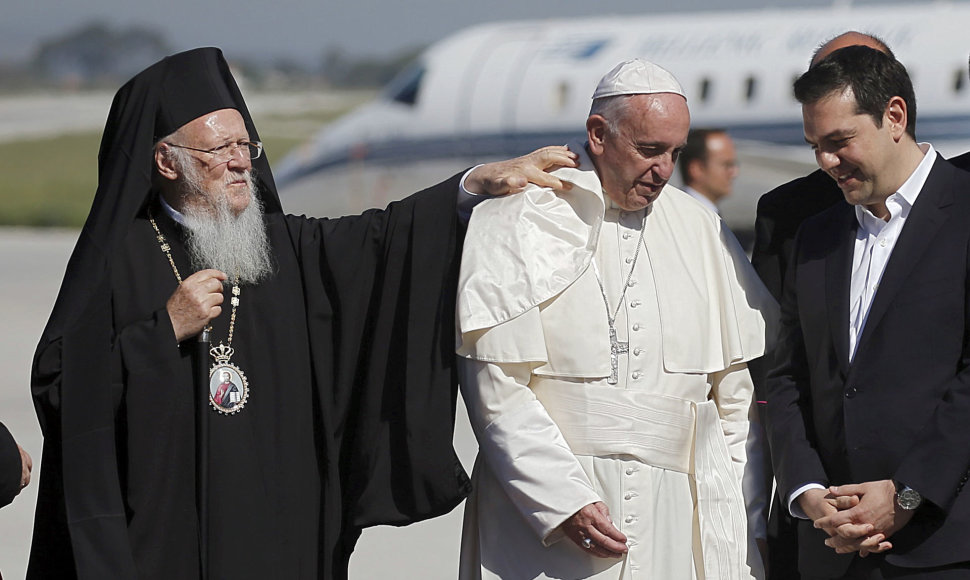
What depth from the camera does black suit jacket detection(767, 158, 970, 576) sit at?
123 inches

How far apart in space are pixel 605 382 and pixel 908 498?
0.82 m

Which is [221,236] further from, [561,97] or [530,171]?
[561,97]

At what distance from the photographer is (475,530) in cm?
362

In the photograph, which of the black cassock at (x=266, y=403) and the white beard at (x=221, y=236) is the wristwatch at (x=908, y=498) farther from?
the white beard at (x=221, y=236)

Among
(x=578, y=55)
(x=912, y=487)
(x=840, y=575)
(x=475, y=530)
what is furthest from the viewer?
(x=578, y=55)

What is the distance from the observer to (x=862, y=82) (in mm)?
3205

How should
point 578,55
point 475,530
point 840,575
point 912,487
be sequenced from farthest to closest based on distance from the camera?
point 578,55 → point 475,530 → point 840,575 → point 912,487

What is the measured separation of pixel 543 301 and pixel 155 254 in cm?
110

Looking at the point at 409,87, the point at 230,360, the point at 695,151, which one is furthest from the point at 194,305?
the point at 409,87

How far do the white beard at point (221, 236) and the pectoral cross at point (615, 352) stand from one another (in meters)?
1.00

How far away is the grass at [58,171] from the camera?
125ft

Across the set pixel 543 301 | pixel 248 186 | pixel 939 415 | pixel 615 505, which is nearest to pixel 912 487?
pixel 939 415

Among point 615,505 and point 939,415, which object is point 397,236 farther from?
point 939,415

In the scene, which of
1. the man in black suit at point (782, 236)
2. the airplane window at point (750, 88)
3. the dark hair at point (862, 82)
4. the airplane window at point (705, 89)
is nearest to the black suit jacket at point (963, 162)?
the man in black suit at point (782, 236)
